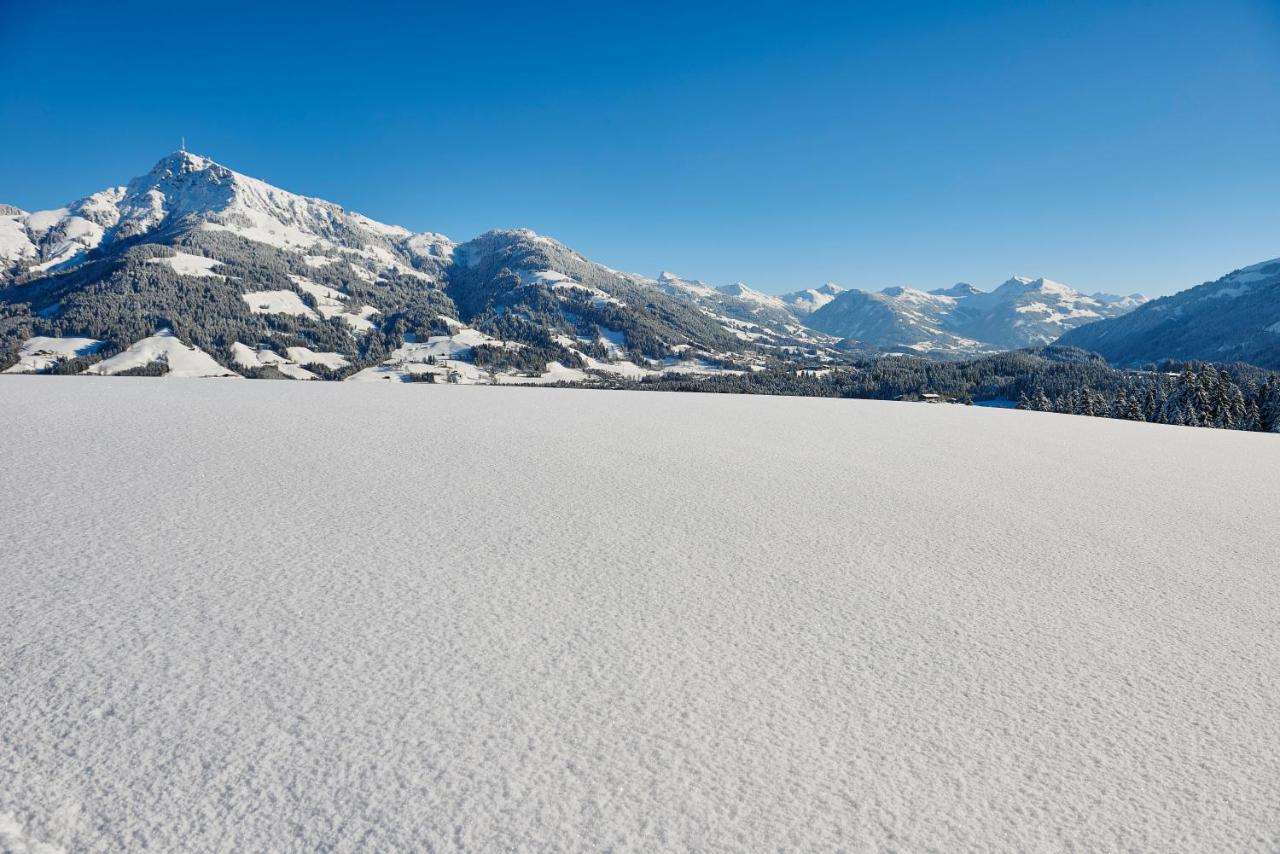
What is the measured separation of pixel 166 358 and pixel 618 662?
231869 millimetres

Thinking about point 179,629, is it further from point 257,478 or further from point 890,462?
point 890,462

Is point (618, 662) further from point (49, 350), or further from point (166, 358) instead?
point (49, 350)

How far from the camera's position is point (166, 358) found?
178 meters

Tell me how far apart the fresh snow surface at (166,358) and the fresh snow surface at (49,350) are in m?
9.53

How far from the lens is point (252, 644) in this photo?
4.46 m

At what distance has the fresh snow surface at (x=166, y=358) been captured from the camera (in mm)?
170500

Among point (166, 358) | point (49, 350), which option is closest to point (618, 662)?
point (166, 358)

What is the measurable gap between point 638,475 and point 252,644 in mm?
6384

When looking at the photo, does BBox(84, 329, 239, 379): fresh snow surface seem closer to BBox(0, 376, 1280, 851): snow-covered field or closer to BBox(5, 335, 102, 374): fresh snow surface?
BBox(5, 335, 102, 374): fresh snow surface

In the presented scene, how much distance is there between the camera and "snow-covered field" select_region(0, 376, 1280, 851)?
3.09m

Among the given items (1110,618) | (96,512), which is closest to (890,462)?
(1110,618)

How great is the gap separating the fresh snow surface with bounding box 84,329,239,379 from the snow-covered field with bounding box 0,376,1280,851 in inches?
8167

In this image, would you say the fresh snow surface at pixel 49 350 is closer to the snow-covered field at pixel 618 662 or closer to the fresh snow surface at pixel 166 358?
the fresh snow surface at pixel 166 358

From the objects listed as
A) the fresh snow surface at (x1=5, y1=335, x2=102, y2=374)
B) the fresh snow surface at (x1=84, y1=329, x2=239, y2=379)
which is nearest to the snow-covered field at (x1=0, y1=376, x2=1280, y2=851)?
the fresh snow surface at (x1=84, y1=329, x2=239, y2=379)
